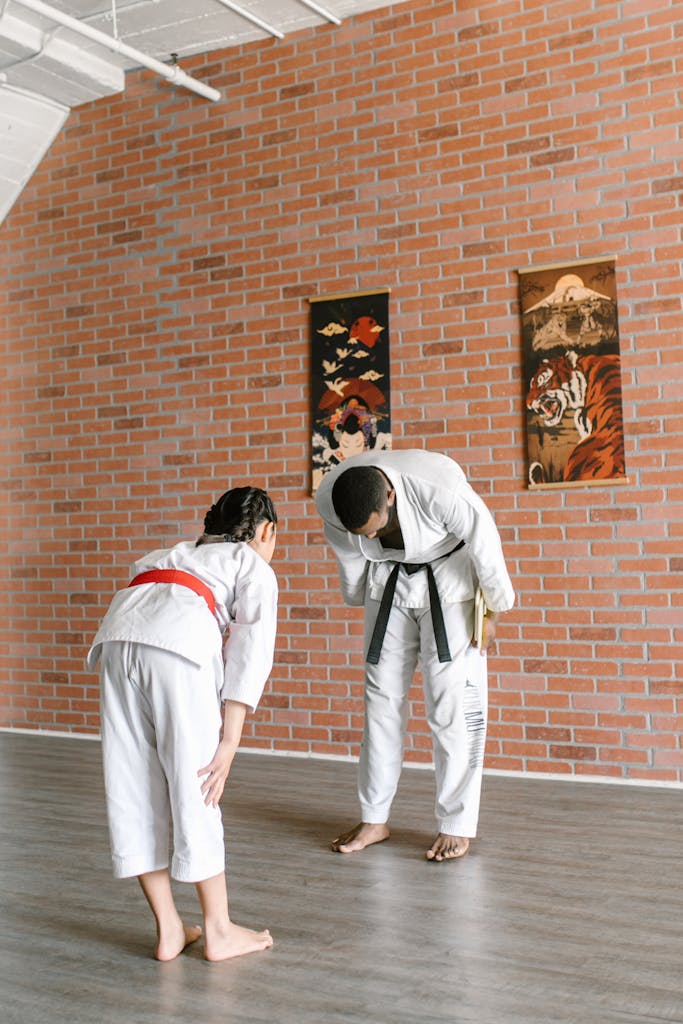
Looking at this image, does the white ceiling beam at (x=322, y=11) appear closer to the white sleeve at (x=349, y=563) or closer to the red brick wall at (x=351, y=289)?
the red brick wall at (x=351, y=289)

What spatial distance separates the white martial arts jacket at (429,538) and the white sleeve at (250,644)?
32.6 inches

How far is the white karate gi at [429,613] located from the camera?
2.99m

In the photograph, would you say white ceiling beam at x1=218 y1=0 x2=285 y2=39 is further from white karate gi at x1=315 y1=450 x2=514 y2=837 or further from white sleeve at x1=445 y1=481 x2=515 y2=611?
white sleeve at x1=445 y1=481 x2=515 y2=611

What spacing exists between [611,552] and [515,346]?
960mm

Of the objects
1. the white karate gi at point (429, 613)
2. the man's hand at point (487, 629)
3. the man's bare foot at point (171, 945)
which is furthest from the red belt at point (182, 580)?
the man's hand at point (487, 629)

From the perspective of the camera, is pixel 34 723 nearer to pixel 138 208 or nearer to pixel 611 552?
pixel 138 208

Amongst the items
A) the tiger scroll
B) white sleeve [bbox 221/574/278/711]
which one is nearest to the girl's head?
white sleeve [bbox 221/574/278/711]

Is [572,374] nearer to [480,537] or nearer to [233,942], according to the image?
[480,537]

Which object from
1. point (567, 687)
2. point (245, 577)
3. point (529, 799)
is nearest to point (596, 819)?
point (529, 799)

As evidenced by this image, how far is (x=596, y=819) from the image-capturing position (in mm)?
3453

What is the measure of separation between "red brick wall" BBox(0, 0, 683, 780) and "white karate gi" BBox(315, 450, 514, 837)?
106cm

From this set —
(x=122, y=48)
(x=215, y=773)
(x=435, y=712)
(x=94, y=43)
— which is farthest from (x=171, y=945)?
(x=94, y=43)

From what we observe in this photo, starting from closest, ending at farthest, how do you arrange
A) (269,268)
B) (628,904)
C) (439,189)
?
(628,904)
(439,189)
(269,268)

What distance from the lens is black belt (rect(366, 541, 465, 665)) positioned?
10.2ft
